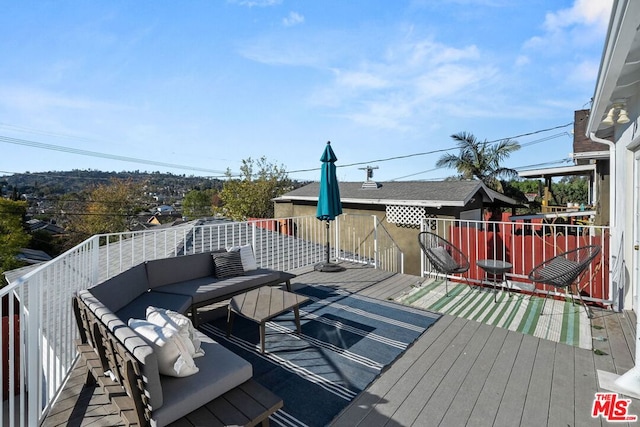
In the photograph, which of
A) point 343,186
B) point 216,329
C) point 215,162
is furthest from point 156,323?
point 215,162

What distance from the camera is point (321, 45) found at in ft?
35.3

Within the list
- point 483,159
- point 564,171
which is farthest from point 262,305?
point 483,159

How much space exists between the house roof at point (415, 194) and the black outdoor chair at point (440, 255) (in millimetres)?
4525

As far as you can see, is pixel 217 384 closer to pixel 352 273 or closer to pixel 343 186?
pixel 352 273

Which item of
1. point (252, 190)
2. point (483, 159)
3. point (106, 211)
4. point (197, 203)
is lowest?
point (106, 211)

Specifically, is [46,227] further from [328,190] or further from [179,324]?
A: [179,324]

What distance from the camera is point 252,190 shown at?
769 inches

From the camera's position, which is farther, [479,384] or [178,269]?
[178,269]

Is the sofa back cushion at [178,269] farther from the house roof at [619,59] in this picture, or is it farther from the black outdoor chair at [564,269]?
the house roof at [619,59]

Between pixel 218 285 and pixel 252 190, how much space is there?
51.5ft

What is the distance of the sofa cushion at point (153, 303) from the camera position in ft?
10.9

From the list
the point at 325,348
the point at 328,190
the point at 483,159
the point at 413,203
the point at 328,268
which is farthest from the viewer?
the point at 483,159

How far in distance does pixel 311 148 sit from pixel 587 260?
18782 millimetres

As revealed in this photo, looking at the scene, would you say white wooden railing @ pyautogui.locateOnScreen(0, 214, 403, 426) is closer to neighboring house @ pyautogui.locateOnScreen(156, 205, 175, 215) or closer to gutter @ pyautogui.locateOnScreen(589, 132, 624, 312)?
gutter @ pyautogui.locateOnScreen(589, 132, 624, 312)
